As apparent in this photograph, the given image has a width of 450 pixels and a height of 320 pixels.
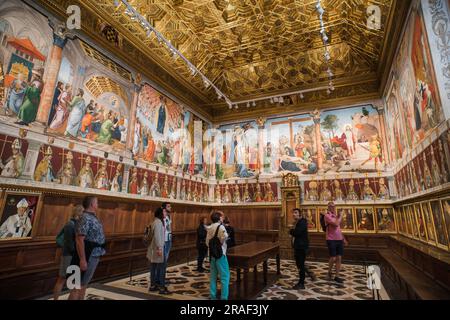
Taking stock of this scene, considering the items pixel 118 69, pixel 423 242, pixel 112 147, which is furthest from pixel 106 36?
pixel 423 242

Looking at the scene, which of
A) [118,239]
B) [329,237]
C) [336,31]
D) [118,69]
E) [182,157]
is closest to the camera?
[329,237]

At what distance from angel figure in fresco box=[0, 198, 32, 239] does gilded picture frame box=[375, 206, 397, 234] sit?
474 inches

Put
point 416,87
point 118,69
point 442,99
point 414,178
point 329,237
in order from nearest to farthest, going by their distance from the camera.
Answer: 1. point 442,99
2. point 416,87
3. point 329,237
4. point 414,178
5. point 118,69

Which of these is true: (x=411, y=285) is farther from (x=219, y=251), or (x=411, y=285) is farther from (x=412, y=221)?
(x=412, y=221)

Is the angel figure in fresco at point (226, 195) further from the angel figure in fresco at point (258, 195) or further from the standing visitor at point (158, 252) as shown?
the standing visitor at point (158, 252)

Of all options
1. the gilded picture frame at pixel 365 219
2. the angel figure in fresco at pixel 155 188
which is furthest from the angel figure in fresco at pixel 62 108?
the gilded picture frame at pixel 365 219

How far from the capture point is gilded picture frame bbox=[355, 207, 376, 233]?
1067 centimetres

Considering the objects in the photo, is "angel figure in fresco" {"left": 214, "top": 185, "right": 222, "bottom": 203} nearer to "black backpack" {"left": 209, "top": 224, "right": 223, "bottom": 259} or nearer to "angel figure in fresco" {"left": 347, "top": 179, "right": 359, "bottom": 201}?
Result: "angel figure in fresco" {"left": 347, "top": 179, "right": 359, "bottom": 201}

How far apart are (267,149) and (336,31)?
20.2 feet

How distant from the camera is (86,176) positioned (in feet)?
23.9

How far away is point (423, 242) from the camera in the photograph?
6465 mm

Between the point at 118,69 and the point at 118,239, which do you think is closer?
the point at 118,239

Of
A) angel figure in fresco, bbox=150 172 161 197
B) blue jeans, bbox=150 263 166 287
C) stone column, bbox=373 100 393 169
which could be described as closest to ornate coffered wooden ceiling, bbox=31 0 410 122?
stone column, bbox=373 100 393 169

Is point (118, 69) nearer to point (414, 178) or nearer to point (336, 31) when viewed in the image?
point (336, 31)
